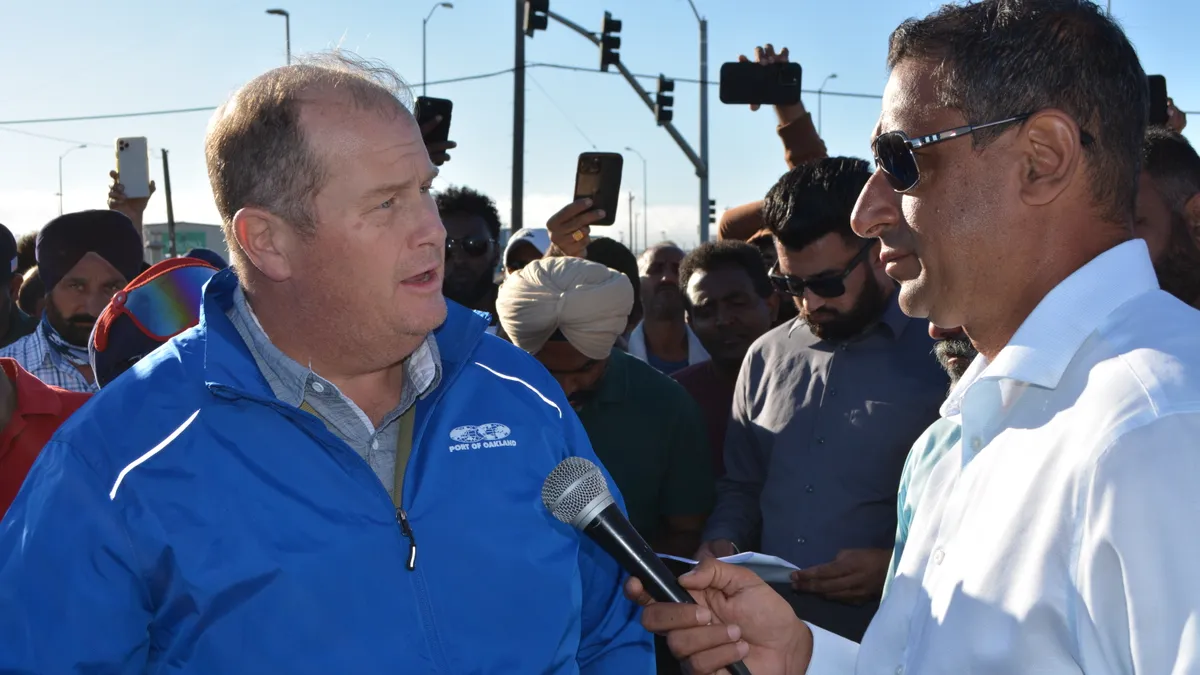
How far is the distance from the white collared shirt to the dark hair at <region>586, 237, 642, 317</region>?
4.94m

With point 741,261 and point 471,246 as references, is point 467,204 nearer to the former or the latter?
point 471,246

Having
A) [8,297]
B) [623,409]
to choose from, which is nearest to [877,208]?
[623,409]

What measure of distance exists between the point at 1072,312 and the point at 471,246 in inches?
180

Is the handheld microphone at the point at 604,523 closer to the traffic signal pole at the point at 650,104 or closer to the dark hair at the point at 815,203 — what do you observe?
the dark hair at the point at 815,203

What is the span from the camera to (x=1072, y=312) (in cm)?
178

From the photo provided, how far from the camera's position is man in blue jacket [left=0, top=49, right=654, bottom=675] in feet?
6.55

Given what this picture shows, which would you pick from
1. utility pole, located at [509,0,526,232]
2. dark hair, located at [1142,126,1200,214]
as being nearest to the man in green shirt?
dark hair, located at [1142,126,1200,214]

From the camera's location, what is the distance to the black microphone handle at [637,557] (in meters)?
1.95

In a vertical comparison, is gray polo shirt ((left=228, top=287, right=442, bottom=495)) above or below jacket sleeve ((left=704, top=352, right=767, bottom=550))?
above

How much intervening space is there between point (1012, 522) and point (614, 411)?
2.75 metres

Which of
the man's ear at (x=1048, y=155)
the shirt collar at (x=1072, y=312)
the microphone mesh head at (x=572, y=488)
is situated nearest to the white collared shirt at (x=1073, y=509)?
the shirt collar at (x=1072, y=312)

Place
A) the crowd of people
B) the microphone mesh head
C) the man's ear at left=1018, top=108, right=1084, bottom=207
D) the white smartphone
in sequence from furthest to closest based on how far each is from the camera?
the white smartphone < the microphone mesh head < the man's ear at left=1018, top=108, right=1084, bottom=207 < the crowd of people

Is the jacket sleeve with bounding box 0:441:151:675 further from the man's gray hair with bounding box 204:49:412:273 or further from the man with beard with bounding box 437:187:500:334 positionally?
the man with beard with bounding box 437:187:500:334

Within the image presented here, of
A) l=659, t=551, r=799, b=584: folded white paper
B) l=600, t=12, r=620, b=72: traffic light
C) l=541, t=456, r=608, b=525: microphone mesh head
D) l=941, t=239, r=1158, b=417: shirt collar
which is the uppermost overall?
l=600, t=12, r=620, b=72: traffic light
